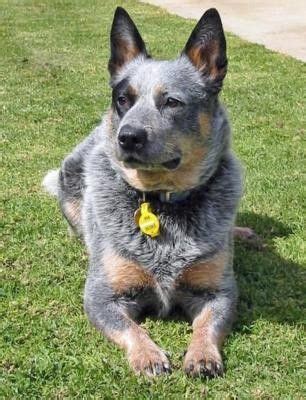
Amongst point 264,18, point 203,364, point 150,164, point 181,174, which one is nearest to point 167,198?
point 181,174

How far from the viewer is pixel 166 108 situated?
3.96 m

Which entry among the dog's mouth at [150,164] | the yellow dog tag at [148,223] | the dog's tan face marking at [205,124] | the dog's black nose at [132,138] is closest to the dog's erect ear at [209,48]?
the dog's tan face marking at [205,124]

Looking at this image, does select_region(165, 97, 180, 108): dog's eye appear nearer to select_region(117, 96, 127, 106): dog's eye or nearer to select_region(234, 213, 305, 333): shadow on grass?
select_region(117, 96, 127, 106): dog's eye

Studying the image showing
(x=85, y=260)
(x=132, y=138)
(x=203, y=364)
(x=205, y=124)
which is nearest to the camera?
(x=203, y=364)

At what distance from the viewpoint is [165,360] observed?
3.57 meters

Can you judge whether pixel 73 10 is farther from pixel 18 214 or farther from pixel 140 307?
pixel 140 307

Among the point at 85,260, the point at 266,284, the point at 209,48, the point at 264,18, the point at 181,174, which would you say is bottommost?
the point at 264,18

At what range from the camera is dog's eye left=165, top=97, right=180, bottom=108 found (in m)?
3.97

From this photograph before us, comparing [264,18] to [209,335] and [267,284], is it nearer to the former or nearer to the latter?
[267,284]

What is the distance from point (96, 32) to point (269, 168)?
26.9ft

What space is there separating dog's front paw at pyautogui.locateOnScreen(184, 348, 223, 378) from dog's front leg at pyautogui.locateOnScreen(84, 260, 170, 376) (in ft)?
0.37

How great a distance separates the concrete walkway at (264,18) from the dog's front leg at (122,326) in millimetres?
7852

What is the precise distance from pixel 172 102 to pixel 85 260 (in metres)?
1.44

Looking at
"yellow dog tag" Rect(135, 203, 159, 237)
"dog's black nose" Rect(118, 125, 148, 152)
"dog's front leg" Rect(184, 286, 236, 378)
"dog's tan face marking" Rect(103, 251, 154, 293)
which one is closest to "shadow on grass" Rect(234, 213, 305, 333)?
"dog's front leg" Rect(184, 286, 236, 378)
